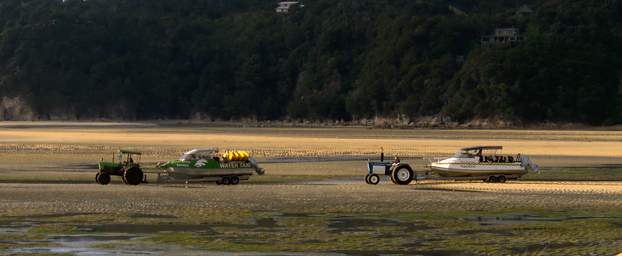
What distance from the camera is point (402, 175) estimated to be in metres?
34.3

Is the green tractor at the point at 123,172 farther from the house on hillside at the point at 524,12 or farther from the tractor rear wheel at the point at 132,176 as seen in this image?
the house on hillside at the point at 524,12

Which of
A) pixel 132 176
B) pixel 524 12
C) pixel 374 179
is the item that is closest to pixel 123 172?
pixel 132 176

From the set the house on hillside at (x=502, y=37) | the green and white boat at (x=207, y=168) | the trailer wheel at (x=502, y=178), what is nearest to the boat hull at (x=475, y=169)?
the trailer wheel at (x=502, y=178)

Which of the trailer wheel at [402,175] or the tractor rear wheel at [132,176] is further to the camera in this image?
the trailer wheel at [402,175]

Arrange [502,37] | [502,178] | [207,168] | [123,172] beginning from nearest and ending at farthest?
[123,172]
[207,168]
[502,178]
[502,37]

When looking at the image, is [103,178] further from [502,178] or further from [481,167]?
[502,178]

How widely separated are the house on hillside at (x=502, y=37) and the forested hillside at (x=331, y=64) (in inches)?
38.2

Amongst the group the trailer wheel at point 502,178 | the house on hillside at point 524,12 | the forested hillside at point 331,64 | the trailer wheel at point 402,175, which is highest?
the house on hillside at point 524,12

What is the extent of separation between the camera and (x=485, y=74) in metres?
128

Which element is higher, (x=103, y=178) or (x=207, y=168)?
(x=207, y=168)

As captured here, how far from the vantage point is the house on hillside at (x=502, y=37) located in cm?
14138

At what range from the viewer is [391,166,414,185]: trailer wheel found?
3422 cm

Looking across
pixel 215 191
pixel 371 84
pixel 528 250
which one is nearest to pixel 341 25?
pixel 371 84

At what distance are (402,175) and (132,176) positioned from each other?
803 centimetres
